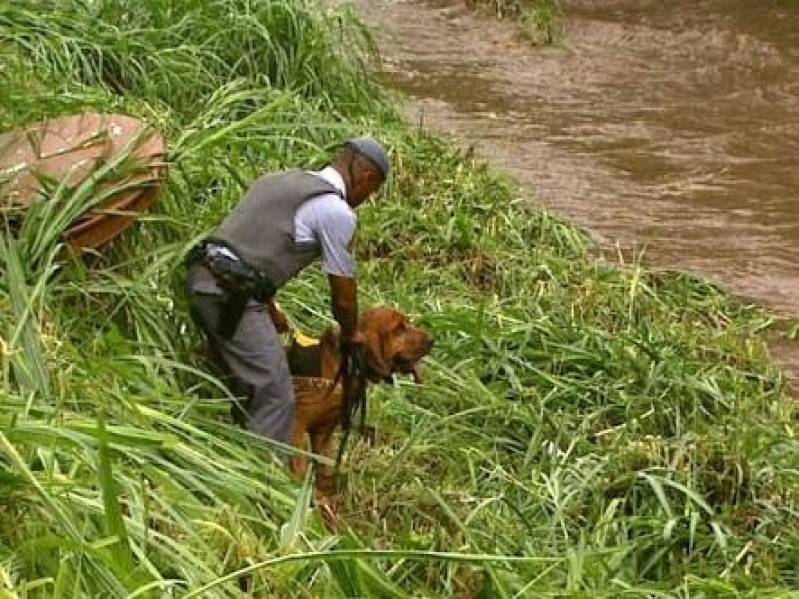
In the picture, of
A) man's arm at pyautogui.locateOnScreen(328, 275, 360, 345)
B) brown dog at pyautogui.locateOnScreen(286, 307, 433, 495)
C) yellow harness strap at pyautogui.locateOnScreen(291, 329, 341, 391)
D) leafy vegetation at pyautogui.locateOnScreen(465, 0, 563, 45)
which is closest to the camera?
man's arm at pyautogui.locateOnScreen(328, 275, 360, 345)

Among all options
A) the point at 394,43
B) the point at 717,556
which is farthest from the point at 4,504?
the point at 394,43

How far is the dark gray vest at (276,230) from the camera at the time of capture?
15.1 feet

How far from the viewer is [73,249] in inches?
193

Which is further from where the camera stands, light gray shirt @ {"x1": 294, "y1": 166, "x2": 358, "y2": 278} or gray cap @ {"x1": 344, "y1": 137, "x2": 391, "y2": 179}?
gray cap @ {"x1": 344, "y1": 137, "x2": 391, "y2": 179}

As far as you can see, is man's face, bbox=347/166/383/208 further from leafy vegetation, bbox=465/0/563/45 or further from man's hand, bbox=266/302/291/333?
leafy vegetation, bbox=465/0/563/45

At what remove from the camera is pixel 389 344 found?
15.2 feet

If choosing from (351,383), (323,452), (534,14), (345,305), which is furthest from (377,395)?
(534,14)

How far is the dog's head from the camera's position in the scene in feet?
15.1

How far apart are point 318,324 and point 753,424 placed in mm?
1597

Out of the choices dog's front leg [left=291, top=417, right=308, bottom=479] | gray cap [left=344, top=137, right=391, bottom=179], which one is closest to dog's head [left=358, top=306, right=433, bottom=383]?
dog's front leg [left=291, top=417, right=308, bottom=479]

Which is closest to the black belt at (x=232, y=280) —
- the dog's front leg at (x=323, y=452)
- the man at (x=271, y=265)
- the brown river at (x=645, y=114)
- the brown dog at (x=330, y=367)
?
the man at (x=271, y=265)

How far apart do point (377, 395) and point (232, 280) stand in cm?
99

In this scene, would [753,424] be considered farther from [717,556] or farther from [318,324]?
[318,324]

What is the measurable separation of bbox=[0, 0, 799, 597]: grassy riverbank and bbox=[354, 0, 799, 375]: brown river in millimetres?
956
